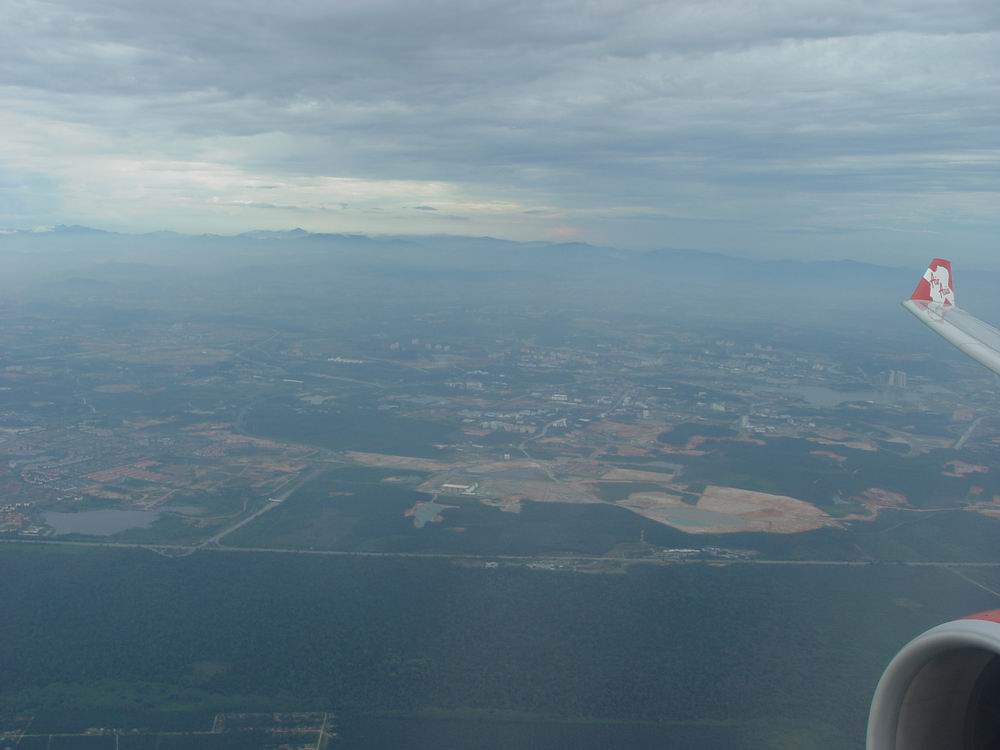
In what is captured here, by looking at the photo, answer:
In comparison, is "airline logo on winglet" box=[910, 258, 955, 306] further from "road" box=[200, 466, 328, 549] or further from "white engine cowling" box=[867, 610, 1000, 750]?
"road" box=[200, 466, 328, 549]

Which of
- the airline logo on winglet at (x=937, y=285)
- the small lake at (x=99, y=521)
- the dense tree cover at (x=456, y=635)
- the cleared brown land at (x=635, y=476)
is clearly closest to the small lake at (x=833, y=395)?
the cleared brown land at (x=635, y=476)

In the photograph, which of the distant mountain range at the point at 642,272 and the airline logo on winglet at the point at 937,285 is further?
the distant mountain range at the point at 642,272

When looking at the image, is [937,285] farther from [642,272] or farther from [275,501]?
[642,272]

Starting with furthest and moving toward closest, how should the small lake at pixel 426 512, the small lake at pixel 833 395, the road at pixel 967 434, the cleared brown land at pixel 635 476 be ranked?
the small lake at pixel 833 395 < the road at pixel 967 434 < the cleared brown land at pixel 635 476 < the small lake at pixel 426 512

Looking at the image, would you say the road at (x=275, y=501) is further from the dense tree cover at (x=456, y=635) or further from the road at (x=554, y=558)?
the dense tree cover at (x=456, y=635)

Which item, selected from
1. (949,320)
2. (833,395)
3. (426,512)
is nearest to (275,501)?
(426,512)
